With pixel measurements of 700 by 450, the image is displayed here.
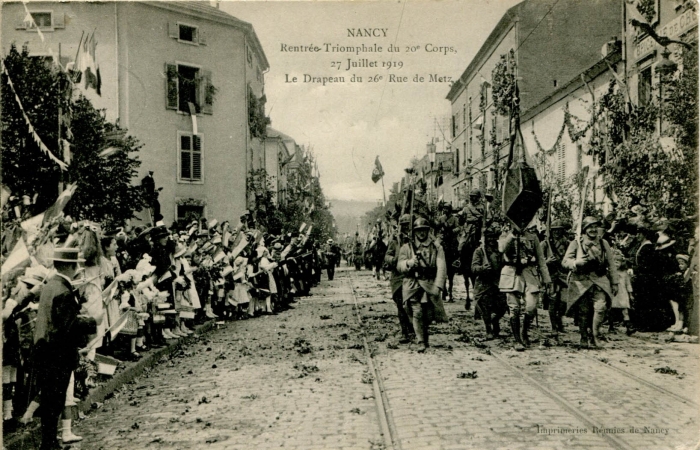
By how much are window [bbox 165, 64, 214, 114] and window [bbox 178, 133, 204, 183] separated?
1.02 m

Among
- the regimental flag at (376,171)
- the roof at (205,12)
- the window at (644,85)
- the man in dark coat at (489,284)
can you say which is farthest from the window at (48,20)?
the window at (644,85)

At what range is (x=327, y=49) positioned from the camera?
8656 mm

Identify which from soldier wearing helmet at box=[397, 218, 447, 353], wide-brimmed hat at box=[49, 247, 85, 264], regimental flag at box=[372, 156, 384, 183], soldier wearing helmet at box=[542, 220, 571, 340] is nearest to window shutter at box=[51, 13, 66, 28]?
regimental flag at box=[372, 156, 384, 183]

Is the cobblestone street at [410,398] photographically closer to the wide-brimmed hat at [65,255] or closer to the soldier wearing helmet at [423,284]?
the soldier wearing helmet at [423,284]

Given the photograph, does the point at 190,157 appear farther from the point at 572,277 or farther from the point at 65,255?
the point at 65,255

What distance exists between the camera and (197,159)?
79.6ft

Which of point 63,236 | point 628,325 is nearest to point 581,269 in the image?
point 628,325

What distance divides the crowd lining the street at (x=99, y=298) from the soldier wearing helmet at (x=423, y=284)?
3667 millimetres

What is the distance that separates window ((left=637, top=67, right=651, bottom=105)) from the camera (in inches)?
632

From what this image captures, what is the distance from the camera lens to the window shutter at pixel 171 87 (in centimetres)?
2227

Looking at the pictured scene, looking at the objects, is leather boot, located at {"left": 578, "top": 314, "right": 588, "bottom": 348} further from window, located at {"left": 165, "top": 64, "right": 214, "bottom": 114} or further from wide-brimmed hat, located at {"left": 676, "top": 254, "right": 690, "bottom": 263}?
window, located at {"left": 165, "top": 64, "right": 214, "bottom": 114}

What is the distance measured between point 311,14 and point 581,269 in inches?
202

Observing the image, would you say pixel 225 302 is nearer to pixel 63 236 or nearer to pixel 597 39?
pixel 63 236

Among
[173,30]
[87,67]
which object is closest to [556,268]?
[87,67]
